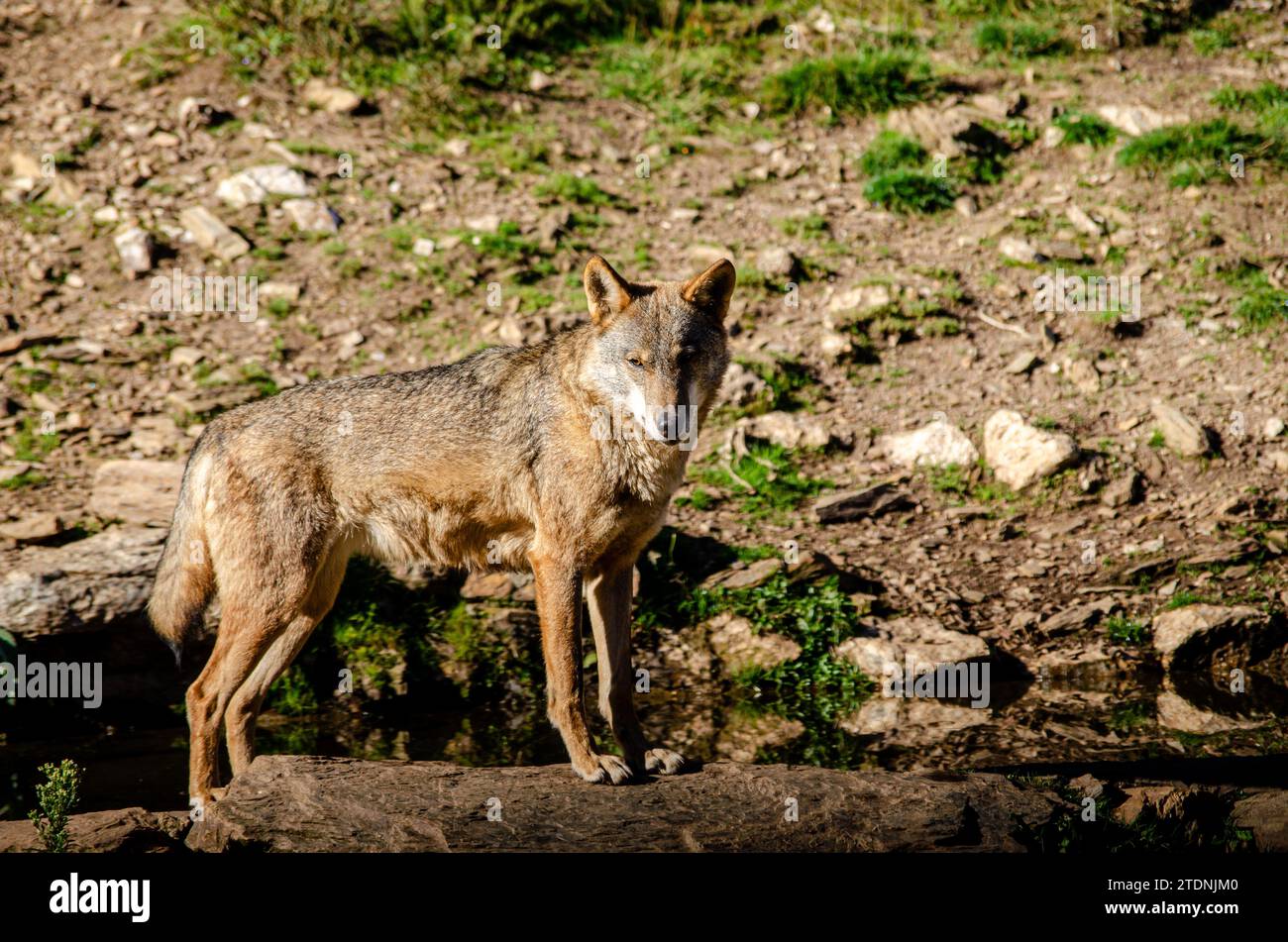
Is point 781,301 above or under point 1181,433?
above

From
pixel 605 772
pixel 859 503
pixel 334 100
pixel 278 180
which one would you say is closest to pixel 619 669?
pixel 605 772

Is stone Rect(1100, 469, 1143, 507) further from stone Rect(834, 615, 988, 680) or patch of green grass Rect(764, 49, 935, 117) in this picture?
patch of green grass Rect(764, 49, 935, 117)

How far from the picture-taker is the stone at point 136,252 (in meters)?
12.1

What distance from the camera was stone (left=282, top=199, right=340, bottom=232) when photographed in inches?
501

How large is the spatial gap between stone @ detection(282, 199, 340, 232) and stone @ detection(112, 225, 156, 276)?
1511mm

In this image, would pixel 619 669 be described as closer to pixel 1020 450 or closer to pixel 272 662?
pixel 272 662

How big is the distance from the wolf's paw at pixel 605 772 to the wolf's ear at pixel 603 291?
8.27ft

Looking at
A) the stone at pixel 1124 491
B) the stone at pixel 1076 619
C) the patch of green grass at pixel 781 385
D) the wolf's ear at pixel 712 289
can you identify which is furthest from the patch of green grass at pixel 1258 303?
the wolf's ear at pixel 712 289

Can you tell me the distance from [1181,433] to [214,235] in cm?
995

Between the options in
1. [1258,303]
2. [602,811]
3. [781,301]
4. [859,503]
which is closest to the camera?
[602,811]

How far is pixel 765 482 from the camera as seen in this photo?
10.2m

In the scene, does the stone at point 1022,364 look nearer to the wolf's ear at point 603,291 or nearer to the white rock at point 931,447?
the white rock at point 931,447
